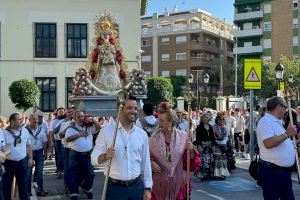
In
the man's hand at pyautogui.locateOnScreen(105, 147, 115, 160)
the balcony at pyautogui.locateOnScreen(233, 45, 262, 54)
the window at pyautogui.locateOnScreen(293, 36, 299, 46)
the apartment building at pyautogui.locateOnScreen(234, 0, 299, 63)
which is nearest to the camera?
the man's hand at pyautogui.locateOnScreen(105, 147, 115, 160)

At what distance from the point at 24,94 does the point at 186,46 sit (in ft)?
161

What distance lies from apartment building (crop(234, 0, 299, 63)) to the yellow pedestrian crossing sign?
5921cm

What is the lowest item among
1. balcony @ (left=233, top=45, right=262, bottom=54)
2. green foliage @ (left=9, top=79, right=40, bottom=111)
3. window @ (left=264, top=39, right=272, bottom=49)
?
green foliage @ (left=9, top=79, right=40, bottom=111)

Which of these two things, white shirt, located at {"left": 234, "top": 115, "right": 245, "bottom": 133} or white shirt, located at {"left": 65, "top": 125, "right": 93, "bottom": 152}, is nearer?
white shirt, located at {"left": 65, "top": 125, "right": 93, "bottom": 152}

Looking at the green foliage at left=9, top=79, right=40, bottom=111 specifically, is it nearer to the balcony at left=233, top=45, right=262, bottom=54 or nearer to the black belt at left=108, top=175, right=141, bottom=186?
the black belt at left=108, top=175, right=141, bottom=186

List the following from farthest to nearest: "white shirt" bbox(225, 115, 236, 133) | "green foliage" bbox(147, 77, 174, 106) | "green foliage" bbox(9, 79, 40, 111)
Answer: "green foliage" bbox(147, 77, 174, 106) < "green foliage" bbox(9, 79, 40, 111) < "white shirt" bbox(225, 115, 236, 133)

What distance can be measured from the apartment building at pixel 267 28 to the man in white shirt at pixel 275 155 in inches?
2628

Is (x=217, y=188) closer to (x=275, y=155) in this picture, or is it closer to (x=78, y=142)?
(x=78, y=142)

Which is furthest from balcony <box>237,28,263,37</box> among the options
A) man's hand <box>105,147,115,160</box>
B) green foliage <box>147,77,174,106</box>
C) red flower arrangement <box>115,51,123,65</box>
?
man's hand <box>105,147,115,160</box>

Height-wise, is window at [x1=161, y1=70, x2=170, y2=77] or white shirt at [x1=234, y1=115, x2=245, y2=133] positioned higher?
window at [x1=161, y1=70, x2=170, y2=77]

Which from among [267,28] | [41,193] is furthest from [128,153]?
[267,28]

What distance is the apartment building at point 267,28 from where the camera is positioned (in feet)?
238

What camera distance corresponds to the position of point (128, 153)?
5.92m

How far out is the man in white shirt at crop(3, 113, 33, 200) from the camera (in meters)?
9.32
